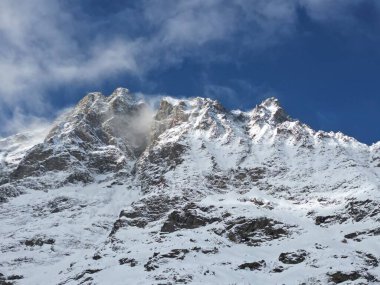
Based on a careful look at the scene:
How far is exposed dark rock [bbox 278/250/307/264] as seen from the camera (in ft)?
436

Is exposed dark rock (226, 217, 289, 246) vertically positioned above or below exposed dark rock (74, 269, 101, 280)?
above

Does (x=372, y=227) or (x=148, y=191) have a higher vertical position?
(x=148, y=191)

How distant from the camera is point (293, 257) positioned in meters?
134

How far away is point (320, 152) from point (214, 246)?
65.7 metres

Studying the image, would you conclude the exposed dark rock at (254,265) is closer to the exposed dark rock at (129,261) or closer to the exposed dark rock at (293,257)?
the exposed dark rock at (293,257)

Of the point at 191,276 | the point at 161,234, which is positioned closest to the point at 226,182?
the point at 161,234

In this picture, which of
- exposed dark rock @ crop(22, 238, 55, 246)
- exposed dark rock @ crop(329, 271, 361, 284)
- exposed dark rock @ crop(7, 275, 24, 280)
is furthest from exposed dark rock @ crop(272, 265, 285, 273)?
exposed dark rock @ crop(22, 238, 55, 246)

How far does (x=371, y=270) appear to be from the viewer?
412 ft

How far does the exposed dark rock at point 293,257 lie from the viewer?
436 feet

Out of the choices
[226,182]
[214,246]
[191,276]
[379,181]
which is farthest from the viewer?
[226,182]

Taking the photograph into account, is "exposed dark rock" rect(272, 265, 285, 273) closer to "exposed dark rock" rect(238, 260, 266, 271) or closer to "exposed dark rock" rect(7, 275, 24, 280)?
"exposed dark rock" rect(238, 260, 266, 271)

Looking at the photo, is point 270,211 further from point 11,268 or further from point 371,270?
point 11,268

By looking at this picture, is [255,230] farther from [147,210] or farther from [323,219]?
[147,210]

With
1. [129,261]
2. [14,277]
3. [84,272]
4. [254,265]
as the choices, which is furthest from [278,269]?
[14,277]
